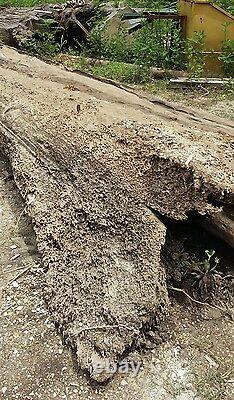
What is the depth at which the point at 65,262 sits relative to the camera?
9.43ft

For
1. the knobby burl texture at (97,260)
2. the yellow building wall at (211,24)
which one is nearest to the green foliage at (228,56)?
the yellow building wall at (211,24)

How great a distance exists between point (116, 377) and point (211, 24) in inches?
230

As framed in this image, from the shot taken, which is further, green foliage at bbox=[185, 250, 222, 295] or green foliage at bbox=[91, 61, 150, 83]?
green foliage at bbox=[91, 61, 150, 83]

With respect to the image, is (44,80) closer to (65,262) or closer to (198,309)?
(65,262)

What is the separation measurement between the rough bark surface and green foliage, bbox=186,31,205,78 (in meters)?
3.26

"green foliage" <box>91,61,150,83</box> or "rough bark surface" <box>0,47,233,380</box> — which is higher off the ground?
"rough bark surface" <box>0,47,233,380</box>

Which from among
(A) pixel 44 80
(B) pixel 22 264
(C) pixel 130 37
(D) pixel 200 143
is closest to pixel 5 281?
(B) pixel 22 264

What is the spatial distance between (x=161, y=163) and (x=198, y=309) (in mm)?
880

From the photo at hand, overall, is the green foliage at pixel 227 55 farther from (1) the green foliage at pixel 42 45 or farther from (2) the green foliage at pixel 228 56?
(1) the green foliage at pixel 42 45

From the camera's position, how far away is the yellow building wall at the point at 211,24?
6.90m

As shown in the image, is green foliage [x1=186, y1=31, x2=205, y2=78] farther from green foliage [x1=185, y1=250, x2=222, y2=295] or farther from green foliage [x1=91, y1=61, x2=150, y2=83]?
green foliage [x1=185, y1=250, x2=222, y2=295]

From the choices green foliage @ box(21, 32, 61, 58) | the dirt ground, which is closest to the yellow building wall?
green foliage @ box(21, 32, 61, 58)

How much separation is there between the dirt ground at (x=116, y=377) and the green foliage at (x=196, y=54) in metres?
4.63

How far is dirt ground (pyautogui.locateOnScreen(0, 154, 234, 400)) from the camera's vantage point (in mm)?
2367
